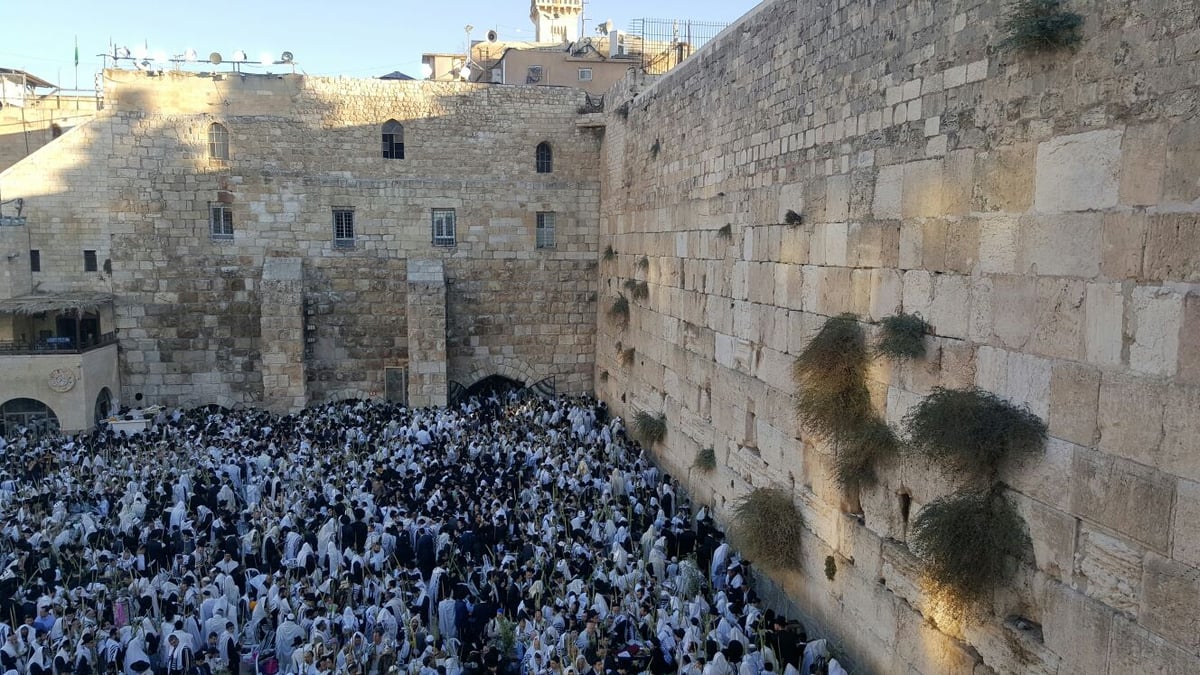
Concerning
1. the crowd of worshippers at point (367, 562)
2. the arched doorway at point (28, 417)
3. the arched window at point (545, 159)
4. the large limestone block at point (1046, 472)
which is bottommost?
the crowd of worshippers at point (367, 562)

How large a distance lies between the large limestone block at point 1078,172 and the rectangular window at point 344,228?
46.7ft

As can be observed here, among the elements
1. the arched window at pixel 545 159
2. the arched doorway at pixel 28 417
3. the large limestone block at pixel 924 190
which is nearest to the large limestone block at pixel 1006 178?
the large limestone block at pixel 924 190

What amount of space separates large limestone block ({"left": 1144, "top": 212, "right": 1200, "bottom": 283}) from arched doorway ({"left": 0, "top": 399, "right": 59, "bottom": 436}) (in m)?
16.3

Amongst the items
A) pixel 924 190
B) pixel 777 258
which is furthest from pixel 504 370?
pixel 924 190

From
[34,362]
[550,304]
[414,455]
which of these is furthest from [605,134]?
[34,362]

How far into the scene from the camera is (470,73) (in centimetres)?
2767

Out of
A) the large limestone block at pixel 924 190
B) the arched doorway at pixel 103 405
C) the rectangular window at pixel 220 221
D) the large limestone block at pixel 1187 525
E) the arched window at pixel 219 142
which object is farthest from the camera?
the rectangular window at pixel 220 221

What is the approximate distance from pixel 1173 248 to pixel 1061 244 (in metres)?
0.73

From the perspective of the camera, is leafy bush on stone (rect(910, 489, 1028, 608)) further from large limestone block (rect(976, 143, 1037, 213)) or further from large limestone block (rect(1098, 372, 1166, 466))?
large limestone block (rect(976, 143, 1037, 213))

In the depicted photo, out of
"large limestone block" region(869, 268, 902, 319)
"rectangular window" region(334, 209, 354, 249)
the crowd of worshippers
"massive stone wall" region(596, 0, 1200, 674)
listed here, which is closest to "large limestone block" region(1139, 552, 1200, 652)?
"massive stone wall" region(596, 0, 1200, 674)

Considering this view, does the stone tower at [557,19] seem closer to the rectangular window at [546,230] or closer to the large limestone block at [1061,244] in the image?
the rectangular window at [546,230]

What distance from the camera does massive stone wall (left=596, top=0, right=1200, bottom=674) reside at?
167 inches

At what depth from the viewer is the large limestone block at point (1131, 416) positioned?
167 inches

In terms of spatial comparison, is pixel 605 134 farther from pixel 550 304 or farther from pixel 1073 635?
pixel 1073 635
